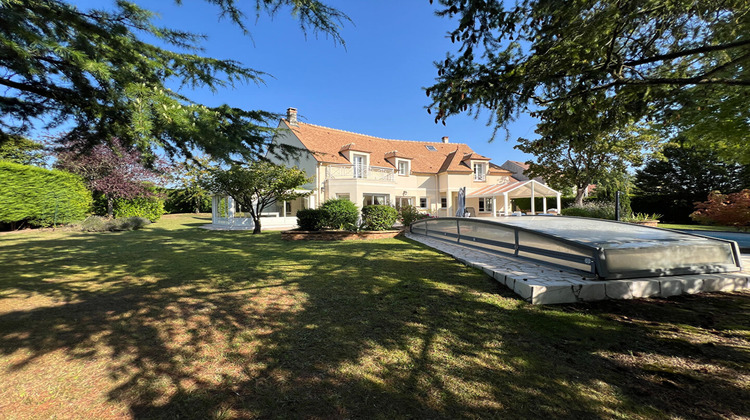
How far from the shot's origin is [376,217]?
13.1 m

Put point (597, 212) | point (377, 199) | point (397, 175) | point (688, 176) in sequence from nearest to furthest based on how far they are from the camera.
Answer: point (597, 212), point (377, 199), point (397, 175), point (688, 176)

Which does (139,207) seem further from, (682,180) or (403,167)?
(682,180)

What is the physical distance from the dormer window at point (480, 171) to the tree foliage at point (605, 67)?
65.1 ft

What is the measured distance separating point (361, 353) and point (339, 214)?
33.8ft

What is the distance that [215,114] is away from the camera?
13.1ft

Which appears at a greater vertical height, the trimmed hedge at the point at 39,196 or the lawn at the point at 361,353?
the trimmed hedge at the point at 39,196

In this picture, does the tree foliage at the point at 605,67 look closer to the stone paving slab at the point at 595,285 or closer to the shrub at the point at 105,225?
the stone paving slab at the point at 595,285

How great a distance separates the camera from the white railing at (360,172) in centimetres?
2019

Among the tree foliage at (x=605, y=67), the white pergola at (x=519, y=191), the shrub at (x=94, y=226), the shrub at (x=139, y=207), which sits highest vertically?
the tree foliage at (x=605, y=67)

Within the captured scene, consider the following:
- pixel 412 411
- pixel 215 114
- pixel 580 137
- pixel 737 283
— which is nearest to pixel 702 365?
pixel 412 411

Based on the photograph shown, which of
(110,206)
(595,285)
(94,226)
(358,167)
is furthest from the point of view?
(358,167)

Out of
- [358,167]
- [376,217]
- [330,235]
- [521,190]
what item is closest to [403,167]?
[358,167]

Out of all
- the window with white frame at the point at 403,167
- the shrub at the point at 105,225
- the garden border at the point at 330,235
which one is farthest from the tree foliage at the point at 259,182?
the window with white frame at the point at 403,167

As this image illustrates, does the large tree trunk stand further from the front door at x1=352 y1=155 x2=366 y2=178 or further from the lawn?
the lawn
